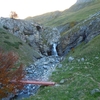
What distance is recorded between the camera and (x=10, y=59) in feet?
74.6

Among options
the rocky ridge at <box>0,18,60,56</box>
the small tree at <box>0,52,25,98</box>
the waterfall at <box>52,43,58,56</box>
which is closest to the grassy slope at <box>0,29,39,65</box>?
the rocky ridge at <box>0,18,60,56</box>

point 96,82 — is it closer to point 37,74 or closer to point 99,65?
point 99,65

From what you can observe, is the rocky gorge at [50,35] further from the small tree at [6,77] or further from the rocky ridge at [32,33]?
the small tree at [6,77]

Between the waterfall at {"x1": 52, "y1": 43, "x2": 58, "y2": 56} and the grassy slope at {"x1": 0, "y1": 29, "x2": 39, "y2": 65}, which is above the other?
the grassy slope at {"x1": 0, "y1": 29, "x2": 39, "y2": 65}

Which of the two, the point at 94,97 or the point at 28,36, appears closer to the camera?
the point at 94,97

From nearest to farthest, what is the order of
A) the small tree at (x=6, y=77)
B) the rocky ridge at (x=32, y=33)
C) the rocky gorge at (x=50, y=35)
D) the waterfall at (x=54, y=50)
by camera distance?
the small tree at (x=6, y=77), the rocky gorge at (x=50, y=35), the rocky ridge at (x=32, y=33), the waterfall at (x=54, y=50)

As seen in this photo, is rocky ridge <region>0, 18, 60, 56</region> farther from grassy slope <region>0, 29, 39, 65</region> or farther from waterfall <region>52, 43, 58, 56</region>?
grassy slope <region>0, 29, 39, 65</region>

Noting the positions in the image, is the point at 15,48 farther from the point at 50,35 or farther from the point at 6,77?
the point at 6,77

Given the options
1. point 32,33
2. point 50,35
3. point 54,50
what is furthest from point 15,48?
point 50,35

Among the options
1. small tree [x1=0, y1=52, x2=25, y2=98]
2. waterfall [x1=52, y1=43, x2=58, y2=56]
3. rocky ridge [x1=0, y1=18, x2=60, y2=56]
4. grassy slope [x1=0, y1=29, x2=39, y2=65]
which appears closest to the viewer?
small tree [x1=0, y1=52, x2=25, y2=98]

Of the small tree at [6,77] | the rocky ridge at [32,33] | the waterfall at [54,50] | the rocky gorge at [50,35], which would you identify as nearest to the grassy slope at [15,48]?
the rocky gorge at [50,35]

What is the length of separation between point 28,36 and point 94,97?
65426 mm

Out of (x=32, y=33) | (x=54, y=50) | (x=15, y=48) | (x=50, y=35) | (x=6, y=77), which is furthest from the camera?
(x=50, y=35)

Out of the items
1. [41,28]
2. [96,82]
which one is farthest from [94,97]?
[41,28]
